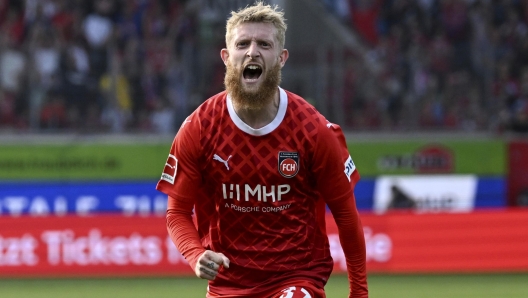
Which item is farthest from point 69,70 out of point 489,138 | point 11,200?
point 489,138

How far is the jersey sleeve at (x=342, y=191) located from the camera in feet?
16.1

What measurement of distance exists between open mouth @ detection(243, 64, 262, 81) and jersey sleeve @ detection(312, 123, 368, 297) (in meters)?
0.43

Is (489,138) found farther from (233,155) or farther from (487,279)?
(233,155)

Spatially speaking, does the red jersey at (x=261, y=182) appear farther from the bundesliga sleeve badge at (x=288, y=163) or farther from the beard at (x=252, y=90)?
the beard at (x=252, y=90)

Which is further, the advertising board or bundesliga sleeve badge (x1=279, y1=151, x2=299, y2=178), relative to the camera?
the advertising board

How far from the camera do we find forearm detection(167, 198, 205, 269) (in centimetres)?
485

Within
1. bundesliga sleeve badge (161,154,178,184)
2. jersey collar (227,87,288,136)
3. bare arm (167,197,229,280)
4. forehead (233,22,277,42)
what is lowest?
bare arm (167,197,229,280)

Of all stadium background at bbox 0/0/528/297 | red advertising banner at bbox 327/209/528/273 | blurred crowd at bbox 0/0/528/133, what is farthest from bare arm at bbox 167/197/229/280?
blurred crowd at bbox 0/0/528/133

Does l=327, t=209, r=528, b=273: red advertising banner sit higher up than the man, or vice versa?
the man

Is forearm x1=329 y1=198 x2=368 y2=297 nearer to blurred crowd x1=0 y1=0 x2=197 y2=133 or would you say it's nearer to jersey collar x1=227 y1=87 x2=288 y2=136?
jersey collar x1=227 y1=87 x2=288 y2=136

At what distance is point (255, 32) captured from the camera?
15.6 feet

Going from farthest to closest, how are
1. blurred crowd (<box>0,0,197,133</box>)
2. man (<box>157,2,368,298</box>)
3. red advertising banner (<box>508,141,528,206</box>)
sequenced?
1. red advertising banner (<box>508,141,528,206</box>)
2. blurred crowd (<box>0,0,197,133</box>)
3. man (<box>157,2,368,298</box>)

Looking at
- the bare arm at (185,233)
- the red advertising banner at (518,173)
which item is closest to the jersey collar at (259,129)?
the bare arm at (185,233)

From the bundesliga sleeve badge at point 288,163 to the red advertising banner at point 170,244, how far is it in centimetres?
843
